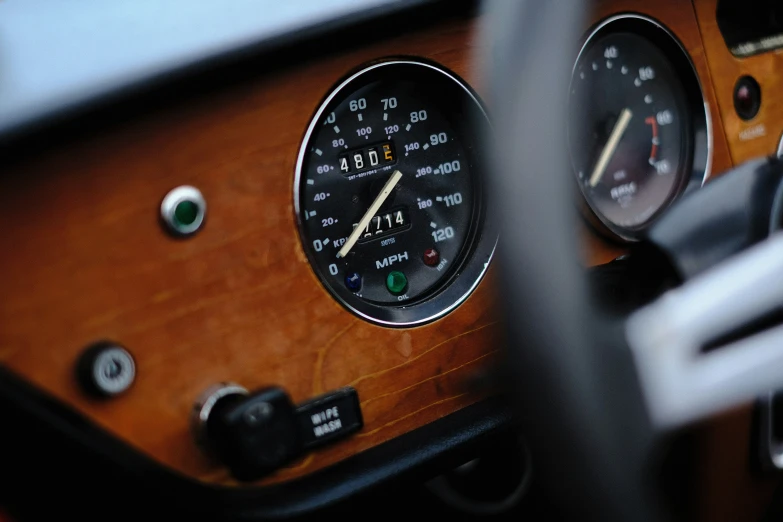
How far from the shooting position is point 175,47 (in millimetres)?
1227

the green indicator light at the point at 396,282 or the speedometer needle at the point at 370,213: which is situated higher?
the speedometer needle at the point at 370,213

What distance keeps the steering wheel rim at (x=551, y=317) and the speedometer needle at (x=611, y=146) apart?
931mm

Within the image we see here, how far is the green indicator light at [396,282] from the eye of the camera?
1602 mm

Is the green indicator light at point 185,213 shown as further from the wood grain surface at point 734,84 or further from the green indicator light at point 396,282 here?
the wood grain surface at point 734,84

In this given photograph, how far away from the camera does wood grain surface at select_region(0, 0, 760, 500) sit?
119 cm

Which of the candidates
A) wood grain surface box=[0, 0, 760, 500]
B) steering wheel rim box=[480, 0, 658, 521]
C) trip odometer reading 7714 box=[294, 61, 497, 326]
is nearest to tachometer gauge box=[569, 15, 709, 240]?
trip odometer reading 7714 box=[294, 61, 497, 326]

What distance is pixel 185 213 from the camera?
51.3 inches

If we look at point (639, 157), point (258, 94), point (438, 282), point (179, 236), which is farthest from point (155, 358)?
point (639, 157)

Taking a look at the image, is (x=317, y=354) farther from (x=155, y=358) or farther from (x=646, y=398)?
(x=646, y=398)

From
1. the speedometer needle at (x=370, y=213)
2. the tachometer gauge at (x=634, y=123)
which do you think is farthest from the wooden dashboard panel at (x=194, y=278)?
the tachometer gauge at (x=634, y=123)

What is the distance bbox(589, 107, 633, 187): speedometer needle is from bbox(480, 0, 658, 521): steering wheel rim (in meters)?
0.93

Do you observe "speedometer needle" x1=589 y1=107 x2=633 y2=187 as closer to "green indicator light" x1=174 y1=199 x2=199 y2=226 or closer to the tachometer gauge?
the tachometer gauge

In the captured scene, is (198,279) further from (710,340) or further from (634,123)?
(634,123)

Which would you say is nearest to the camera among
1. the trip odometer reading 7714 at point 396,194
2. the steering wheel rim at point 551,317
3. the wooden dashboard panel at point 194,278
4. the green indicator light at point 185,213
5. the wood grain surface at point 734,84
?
the steering wheel rim at point 551,317
